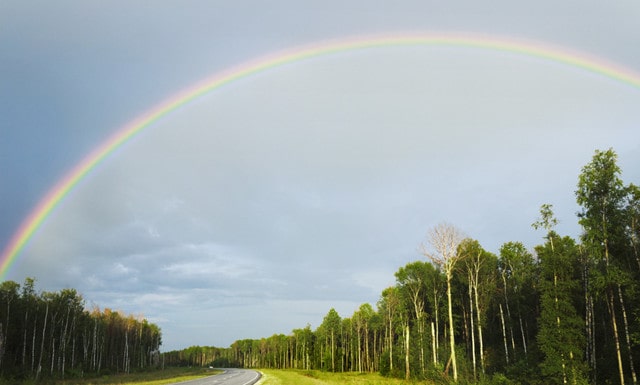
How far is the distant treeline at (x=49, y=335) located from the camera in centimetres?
6241

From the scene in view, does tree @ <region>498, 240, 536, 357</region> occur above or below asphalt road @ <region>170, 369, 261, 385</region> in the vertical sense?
above

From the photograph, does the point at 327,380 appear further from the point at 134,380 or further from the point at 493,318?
the point at 493,318

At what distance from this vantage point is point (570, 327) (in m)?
33.1

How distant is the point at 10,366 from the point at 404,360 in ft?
200

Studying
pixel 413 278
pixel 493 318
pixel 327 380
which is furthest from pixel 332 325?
pixel 327 380

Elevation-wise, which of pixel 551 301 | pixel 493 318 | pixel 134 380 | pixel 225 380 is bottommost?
pixel 134 380

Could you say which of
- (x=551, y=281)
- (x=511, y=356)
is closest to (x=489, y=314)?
(x=511, y=356)

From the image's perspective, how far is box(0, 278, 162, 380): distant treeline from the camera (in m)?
62.4

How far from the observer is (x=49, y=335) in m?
74.7

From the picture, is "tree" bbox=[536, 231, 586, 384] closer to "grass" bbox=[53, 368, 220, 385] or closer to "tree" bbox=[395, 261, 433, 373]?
"tree" bbox=[395, 261, 433, 373]

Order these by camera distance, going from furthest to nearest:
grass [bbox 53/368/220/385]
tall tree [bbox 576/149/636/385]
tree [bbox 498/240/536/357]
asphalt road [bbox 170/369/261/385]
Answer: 1. tree [bbox 498/240/536/357]
2. grass [bbox 53/368/220/385]
3. asphalt road [bbox 170/369/261/385]
4. tall tree [bbox 576/149/636/385]

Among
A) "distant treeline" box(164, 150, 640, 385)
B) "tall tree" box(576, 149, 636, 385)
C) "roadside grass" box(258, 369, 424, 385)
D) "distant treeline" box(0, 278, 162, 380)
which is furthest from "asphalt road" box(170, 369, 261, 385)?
"tall tree" box(576, 149, 636, 385)

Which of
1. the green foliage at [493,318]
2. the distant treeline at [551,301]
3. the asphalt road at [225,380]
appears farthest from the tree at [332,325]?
the asphalt road at [225,380]

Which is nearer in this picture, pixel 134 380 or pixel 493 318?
pixel 134 380
